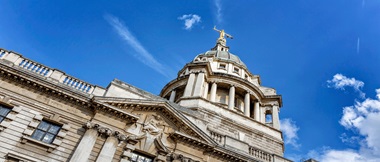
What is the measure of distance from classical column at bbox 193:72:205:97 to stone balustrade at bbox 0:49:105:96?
11209 mm

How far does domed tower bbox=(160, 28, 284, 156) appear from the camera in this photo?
25.0 m

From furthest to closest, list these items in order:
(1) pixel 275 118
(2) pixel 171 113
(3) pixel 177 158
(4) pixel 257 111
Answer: (4) pixel 257 111 → (1) pixel 275 118 → (2) pixel 171 113 → (3) pixel 177 158

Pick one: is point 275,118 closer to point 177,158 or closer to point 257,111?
point 257,111

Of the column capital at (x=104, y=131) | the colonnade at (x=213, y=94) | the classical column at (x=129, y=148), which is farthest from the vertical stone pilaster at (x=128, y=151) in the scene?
the colonnade at (x=213, y=94)

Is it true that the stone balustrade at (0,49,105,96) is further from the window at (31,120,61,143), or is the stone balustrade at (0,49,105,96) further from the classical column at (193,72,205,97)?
the classical column at (193,72,205,97)

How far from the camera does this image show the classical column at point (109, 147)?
48.5 feet

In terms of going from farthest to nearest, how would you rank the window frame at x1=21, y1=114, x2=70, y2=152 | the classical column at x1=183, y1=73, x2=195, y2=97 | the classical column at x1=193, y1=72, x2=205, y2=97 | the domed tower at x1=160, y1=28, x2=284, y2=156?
the classical column at x1=183, y1=73, x2=195, y2=97 < the classical column at x1=193, y1=72, x2=205, y2=97 < the domed tower at x1=160, y1=28, x2=284, y2=156 < the window frame at x1=21, y1=114, x2=70, y2=152

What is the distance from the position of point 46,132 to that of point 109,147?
359 centimetres

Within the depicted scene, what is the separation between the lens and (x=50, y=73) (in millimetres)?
17062

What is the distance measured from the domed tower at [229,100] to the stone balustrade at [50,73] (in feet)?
22.7

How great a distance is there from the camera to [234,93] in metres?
31.1

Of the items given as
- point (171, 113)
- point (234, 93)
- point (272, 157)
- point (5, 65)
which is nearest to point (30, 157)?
point (5, 65)

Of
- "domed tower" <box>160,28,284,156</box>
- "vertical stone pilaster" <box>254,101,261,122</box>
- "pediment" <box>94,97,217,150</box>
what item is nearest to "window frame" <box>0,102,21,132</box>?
"pediment" <box>94,97,217,150</box>

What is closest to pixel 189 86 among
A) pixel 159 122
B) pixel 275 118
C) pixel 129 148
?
pixel 275 118
